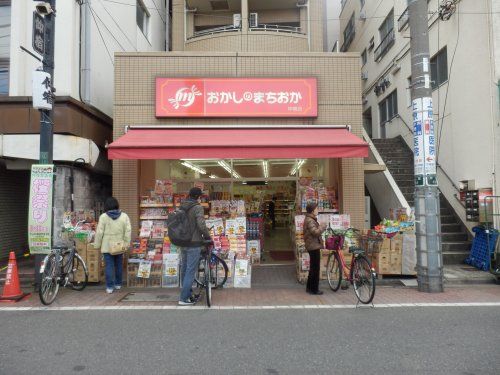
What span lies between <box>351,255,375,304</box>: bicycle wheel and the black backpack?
2.89 metres

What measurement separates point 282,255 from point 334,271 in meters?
3.50

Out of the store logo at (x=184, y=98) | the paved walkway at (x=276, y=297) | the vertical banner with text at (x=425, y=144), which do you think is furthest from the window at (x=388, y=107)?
the paved walkway at (x=276, y=297)

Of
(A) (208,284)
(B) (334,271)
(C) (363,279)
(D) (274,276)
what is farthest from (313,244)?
(A) (208,284)

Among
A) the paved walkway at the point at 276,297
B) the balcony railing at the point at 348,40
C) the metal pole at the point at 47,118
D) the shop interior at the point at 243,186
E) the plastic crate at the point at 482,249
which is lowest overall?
the paved walkway at the point at 276,297

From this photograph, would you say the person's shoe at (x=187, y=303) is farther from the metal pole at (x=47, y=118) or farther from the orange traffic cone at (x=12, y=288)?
the metal pole at (x=47, y=118)

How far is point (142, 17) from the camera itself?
47.8 ft

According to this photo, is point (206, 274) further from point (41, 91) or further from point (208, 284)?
point (41, 91)

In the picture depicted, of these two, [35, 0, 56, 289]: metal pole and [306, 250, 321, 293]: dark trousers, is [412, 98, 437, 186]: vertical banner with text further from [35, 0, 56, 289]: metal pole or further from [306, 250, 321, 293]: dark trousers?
[35, 0, 56, 289]: metal pole

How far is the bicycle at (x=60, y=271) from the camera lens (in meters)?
6.51

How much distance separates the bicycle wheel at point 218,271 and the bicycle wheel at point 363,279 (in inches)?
97.7

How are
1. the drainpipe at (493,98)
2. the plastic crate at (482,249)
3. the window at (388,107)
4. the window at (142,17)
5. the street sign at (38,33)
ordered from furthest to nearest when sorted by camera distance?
the window at (388,107)
the window at (142,17)
the drainpipe at (493,98)
the plastic crate at (482,249)
the street sign at (38,33)

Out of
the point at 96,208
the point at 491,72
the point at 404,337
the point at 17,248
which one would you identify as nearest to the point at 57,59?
the point at 96,208

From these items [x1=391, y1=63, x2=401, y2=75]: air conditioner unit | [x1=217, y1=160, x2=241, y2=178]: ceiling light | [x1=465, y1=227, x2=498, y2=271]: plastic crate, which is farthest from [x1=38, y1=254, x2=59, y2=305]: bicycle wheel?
[x1=391, y1=63, x2=401, y2=75]: air conditioner unit

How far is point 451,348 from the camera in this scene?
4422 mm
